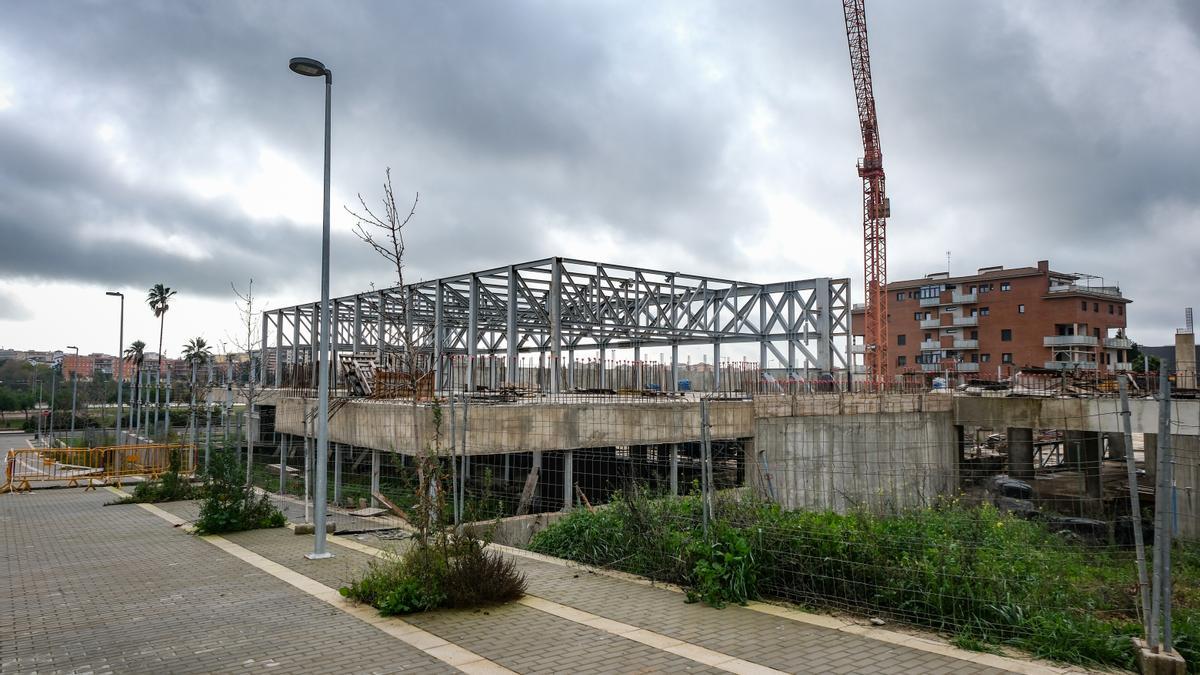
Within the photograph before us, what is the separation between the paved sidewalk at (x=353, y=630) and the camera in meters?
6.30

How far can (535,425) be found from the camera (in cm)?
1780

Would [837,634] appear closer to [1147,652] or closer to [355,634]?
[1147,652]

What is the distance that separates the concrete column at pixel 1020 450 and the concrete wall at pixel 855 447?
2.94 metres

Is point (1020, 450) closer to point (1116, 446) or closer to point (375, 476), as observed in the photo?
point (1116, 446)

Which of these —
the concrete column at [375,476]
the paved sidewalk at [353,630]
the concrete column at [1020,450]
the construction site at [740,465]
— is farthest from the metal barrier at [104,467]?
the concrete column at [1020,450]

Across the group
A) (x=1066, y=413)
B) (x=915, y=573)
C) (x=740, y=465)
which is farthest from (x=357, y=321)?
(x=915, y=573)

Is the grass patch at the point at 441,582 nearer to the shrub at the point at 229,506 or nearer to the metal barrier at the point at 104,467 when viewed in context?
the shrub at the point at 229,506

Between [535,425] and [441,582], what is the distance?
9684 mm

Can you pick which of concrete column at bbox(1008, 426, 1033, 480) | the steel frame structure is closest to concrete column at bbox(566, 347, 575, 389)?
the steel frame structure

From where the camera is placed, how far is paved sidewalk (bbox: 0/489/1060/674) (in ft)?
20.7

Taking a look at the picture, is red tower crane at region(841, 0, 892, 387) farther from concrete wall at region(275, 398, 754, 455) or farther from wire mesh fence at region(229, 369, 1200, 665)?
concrete wall at region(275, 398, 754, 455)

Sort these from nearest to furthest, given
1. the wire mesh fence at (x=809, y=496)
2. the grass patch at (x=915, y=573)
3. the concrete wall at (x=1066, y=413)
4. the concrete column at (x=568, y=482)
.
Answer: the grass patch at (x=915, y=573) → the wire mesh fence at (x=809, y=496) → the concrete column at (x=568, y=482) → the concrete wall at (x=1066, y=413)

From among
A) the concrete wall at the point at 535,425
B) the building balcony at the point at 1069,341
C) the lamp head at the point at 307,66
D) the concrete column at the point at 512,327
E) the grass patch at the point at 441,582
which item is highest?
the lamp head at the point at 307,66

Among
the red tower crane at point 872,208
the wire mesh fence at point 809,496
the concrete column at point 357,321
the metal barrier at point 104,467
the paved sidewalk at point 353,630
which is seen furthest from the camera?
the red tower crane at point 872,208
